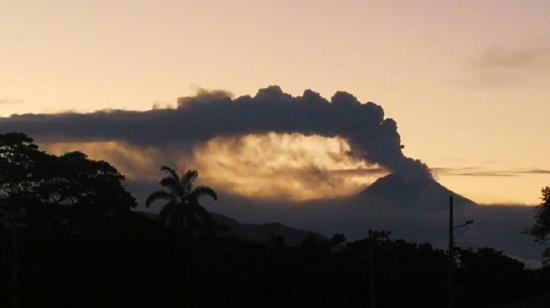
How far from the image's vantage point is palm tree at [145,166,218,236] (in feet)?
233

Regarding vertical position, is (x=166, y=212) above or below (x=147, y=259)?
above

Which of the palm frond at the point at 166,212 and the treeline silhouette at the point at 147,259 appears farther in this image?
the palm frond at the point at 166,212

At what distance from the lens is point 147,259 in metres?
65.4

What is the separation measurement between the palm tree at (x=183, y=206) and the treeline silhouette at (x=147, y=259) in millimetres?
70

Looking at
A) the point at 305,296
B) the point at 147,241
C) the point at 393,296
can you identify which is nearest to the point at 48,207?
the point at 147,241

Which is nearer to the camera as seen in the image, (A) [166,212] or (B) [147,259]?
(B) [147,259]

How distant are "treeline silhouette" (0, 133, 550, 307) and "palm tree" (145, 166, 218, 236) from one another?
0.07 meters

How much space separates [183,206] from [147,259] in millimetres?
7158

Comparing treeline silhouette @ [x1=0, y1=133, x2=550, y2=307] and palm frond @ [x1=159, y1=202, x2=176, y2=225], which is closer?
treeline silhouette @ [x1=0, y1=133, x2=550, y2=307]

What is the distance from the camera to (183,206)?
235ft

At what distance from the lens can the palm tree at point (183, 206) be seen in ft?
233

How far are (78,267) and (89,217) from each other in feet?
16.1

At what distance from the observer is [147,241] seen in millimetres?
65438

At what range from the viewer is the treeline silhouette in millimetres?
60094
